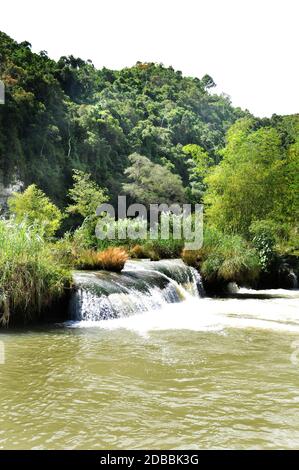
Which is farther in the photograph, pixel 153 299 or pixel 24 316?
pixel 153 299

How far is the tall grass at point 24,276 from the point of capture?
8.08 meters

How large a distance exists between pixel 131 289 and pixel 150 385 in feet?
18.8

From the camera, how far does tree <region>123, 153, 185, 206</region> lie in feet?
119

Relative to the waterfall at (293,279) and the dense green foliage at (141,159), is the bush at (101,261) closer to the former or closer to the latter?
the dense green foliage at (141,159)

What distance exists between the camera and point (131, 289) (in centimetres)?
1069

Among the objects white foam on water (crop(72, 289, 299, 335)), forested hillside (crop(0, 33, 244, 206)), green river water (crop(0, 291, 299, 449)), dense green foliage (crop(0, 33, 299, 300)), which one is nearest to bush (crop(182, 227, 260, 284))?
dense green foliage (crop(0, 33, 299, 300))

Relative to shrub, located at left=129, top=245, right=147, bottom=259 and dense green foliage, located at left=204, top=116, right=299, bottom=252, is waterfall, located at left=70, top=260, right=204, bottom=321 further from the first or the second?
dense green foliage, located at left=204, top=116, right=299, bottom=252

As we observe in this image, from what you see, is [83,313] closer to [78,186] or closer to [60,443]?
[60,443]

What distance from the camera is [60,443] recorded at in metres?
3.55

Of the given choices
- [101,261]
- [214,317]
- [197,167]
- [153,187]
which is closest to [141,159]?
[153,187]

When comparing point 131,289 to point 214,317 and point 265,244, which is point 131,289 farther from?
point 265,244

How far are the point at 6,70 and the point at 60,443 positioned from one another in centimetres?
3441

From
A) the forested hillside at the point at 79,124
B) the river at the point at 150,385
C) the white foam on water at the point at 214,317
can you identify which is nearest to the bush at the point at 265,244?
the white foam on water at the point at 214,317

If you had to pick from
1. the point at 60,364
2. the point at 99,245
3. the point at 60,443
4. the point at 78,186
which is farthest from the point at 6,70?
the point at 60,443
